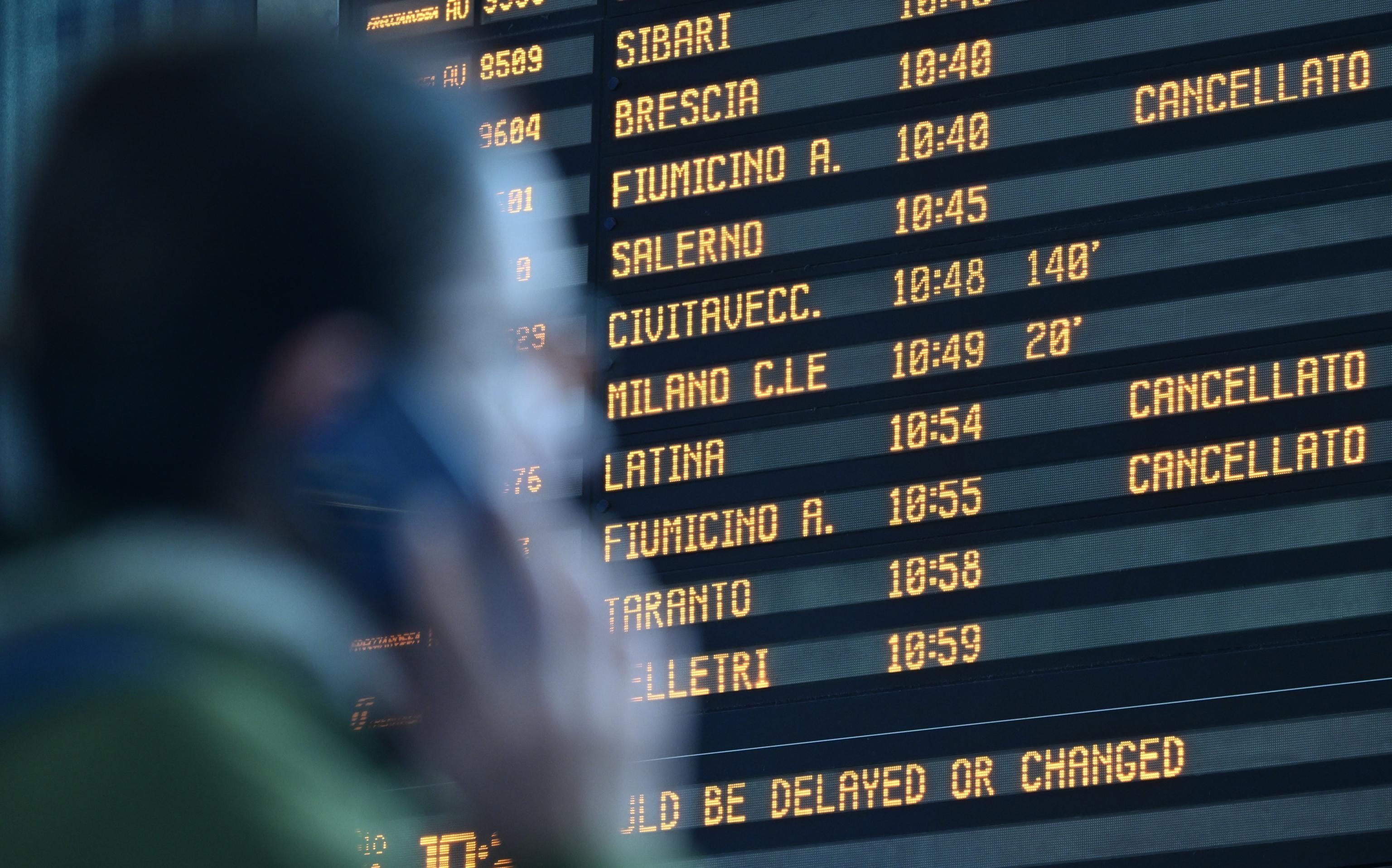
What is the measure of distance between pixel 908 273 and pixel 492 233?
4875 mm

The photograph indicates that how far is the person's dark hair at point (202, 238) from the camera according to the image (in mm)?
731

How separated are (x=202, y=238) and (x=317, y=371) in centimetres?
7

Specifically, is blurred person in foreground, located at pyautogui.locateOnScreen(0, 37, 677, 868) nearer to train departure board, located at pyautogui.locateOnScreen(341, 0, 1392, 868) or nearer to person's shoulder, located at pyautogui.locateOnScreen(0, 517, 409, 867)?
person's shoulder, located at pyautogui.locateOnScreen(0, 517, 409, 867)

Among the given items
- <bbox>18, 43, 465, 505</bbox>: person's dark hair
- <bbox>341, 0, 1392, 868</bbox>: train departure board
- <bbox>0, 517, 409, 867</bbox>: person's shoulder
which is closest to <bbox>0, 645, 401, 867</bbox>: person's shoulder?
<bbox>0, 517, 409, 867</bbox>: person's shoulder

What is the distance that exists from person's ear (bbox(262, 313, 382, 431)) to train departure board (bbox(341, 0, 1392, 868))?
4430mm

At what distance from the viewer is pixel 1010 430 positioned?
5.43 metres

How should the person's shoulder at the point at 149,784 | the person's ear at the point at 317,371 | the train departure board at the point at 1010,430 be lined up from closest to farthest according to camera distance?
1. the person's shoulder at the point at 149,784
2. the person's ear at the point at 317,371
3. the train departure board at the point at 1010,430

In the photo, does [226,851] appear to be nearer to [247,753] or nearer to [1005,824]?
[247,753]

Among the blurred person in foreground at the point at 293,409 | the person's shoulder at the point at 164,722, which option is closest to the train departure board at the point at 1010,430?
the blurred person in foreground at the point at 293,409

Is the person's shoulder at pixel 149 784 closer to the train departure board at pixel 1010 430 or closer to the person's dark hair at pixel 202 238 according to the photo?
the person's dark hair at pixel 202 238

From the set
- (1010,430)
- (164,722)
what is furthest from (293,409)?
(1010,430)

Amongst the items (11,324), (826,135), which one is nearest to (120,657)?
(11,324)

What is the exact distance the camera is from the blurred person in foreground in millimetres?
650

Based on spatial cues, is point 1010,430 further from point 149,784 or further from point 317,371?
point 149,784
